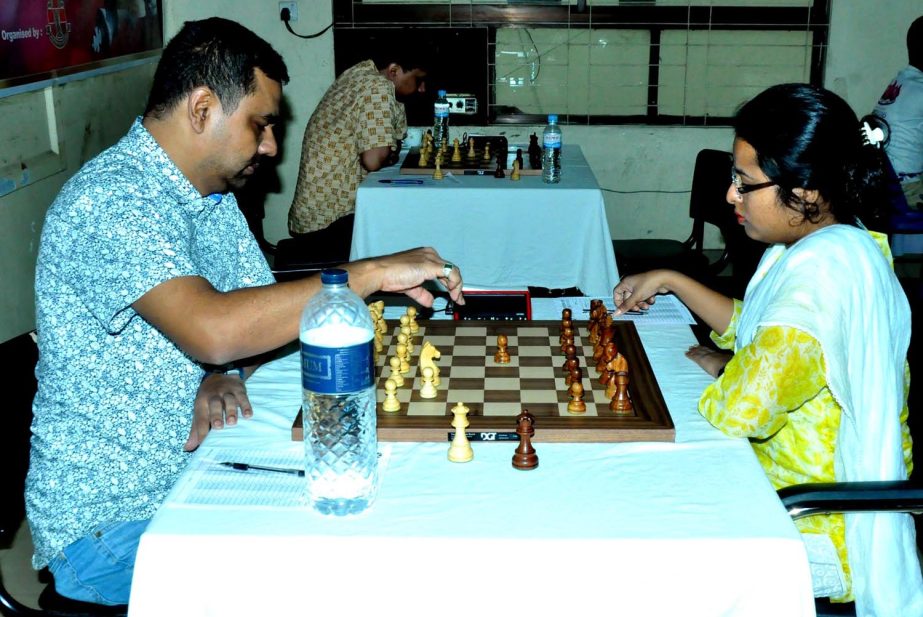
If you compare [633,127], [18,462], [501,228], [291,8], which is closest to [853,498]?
[18,462]

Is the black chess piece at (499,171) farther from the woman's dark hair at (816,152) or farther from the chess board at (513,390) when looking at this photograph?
the woman's dark hair at (816,152)

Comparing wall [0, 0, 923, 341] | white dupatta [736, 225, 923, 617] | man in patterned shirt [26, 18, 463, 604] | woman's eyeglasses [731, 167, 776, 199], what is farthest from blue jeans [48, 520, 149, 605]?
wall [0, 0, 923, 341]

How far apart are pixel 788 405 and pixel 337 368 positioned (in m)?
0.77

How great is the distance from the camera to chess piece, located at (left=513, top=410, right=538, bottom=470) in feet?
4.74

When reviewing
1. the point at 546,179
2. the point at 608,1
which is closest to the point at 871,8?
the point at 608,1

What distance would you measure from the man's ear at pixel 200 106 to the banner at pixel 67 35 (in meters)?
2.23

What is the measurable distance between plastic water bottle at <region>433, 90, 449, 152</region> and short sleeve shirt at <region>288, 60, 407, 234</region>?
1.63 feet

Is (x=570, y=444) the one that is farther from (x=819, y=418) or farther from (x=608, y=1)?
(x=608, y=1)

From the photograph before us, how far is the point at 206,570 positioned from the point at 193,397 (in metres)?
0.53

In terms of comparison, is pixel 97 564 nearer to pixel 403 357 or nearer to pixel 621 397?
pixel 403 357

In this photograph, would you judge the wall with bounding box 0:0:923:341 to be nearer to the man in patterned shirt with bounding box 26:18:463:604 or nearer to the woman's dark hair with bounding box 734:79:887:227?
the man in patterned shirt with bounding box 26:18:463:604

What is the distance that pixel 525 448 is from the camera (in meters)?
1.45

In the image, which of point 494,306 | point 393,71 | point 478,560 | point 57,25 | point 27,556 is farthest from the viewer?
point 393,71

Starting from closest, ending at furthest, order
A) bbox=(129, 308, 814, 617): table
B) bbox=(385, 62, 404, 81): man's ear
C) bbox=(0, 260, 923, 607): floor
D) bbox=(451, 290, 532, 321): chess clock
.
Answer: bbox=(129, 308, 814, 617): table, bbox=(451, 290, 532, 321): chess clock, bbox=(0, 260, 923, 607): floor, bbox=(385, 62, 404, 81): man's ear
